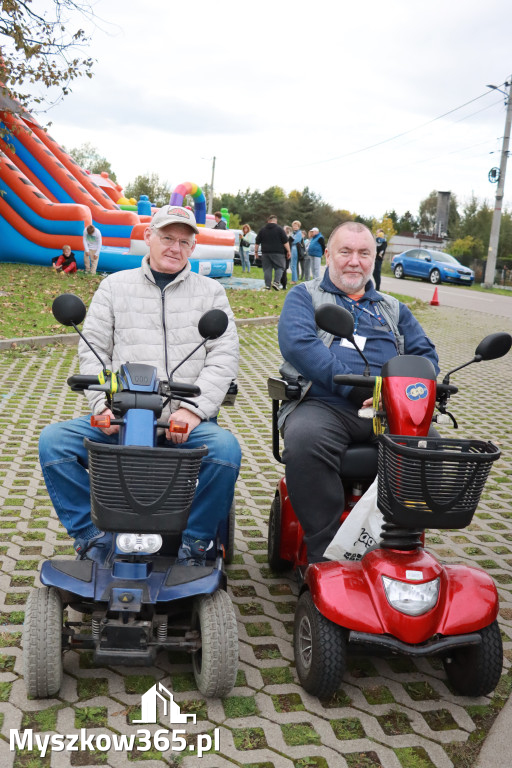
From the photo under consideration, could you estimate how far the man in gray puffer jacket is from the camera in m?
2.94

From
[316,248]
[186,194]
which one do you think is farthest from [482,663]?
[316,248]

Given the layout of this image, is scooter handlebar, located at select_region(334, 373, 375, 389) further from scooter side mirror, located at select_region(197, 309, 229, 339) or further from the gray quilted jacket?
the gray quilted jacket

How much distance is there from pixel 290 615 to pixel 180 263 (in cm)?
166

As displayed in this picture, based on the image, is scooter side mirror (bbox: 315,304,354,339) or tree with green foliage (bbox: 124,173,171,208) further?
tree with green foliage (bbox: 124,173,171,208)

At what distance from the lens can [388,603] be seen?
8.15 feet

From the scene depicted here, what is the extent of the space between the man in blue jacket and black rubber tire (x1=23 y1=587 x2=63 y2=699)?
1032 millimetres

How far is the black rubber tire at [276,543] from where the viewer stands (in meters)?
3.61

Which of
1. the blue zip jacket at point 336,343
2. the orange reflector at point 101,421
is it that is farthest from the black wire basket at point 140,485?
the blue zip jacket at point 336,343

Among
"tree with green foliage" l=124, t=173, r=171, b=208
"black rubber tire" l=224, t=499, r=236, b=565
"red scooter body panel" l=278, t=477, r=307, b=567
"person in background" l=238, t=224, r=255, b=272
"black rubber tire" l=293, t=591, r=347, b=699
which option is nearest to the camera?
"black rubber tire" l=293, t=591, r=347, b=699

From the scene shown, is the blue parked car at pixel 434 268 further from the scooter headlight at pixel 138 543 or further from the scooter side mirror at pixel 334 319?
the scooter headlight at pixel 138 543

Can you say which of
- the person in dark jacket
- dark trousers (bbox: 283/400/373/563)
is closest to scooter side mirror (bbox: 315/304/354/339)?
dark trousers (bbox: 283/400/373/563)

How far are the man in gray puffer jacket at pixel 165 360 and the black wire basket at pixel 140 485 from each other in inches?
20.7

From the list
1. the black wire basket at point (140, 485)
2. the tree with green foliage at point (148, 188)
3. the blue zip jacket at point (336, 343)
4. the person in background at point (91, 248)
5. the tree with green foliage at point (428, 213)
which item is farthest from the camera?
the tree with green foliage at point (428, 213)

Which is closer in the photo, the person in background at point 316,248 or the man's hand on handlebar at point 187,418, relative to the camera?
the man's hand on handlebar at point 187,418
